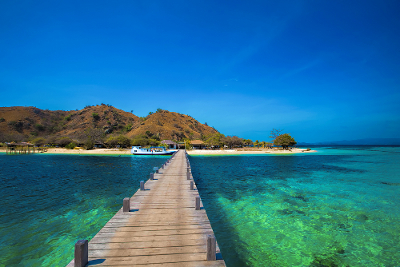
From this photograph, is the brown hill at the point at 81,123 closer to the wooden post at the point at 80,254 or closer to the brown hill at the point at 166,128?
the brown hill at the point at 166,128

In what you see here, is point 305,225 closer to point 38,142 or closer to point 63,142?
point 63,142

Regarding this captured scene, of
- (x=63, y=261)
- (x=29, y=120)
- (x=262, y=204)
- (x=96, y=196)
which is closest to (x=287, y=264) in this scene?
(x=262, y=204)

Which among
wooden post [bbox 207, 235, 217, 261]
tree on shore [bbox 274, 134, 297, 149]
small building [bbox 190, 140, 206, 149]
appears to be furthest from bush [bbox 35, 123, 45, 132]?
wooden post [bbox 207, 235, 217, 261]

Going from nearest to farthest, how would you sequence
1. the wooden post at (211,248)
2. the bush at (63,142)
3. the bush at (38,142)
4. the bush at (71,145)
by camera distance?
the wooden post at (211,248) < the bush at (71,145) < the bush at (63,142) < the bush at (38,142)

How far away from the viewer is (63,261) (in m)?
6.45

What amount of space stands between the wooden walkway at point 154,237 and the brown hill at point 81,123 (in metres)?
83.0

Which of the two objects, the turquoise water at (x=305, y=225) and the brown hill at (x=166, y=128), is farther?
the brown hill at (x=166, y=128)

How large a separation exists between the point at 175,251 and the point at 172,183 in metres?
8.94

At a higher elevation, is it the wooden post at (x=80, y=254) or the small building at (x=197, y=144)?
the small building at (x=197, y=144)

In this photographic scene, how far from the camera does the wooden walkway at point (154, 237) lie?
4602mm

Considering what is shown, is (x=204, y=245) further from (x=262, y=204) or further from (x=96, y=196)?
(x=96, y=196)

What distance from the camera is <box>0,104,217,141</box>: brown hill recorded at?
3858 inches

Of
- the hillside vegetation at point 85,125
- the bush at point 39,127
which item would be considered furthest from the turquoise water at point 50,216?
the bush at point 39,127

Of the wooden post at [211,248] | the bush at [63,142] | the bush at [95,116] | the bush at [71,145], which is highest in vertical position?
the bush at [95,116]
